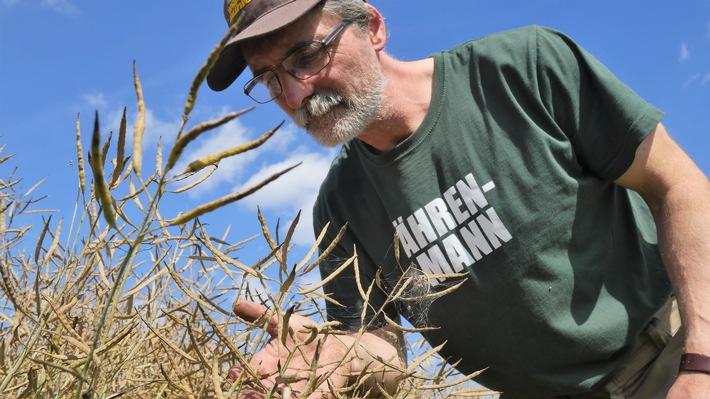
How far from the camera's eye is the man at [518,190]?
1.95 meters

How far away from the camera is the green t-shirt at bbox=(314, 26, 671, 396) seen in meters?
1.96

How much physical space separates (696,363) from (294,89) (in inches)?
50.8

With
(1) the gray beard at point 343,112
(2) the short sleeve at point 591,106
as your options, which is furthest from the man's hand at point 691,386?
(1) the gray beard at point 343,112

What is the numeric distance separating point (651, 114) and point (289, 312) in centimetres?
147

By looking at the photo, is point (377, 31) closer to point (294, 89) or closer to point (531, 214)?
point (294, 89)

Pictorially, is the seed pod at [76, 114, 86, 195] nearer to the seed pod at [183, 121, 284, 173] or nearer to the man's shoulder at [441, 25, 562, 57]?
the seed pod at [183, 121, 284, 173]

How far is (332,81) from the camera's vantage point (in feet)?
7.02

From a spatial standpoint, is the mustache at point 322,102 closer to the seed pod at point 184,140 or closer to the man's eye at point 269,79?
the man's eye at point 269,79

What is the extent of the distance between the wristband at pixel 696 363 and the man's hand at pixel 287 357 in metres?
0.76

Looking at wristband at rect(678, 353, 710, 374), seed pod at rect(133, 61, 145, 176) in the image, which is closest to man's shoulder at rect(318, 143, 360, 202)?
wristband at rect(678, 353, 710, 374)

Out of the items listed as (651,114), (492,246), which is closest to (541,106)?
(651,114)

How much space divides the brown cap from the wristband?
4.36 feet

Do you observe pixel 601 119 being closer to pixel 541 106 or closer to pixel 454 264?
pixel 541 106

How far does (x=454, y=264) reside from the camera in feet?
6.70
